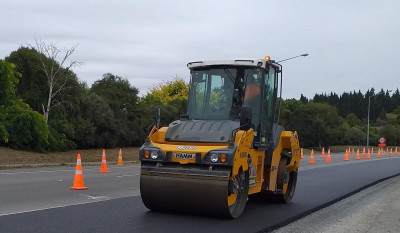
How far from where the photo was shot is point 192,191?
6.84m

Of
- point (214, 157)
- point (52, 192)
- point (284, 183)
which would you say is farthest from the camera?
point (52, 192)

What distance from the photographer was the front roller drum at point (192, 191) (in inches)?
265

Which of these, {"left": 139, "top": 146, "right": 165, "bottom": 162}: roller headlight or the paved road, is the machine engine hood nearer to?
{"left": 139, "top": 146, "right": 165, "bottom": 162}: roller headlight

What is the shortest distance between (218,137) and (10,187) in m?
6.44

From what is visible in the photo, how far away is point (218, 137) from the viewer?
7.25 m

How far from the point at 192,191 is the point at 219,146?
80 centimetres

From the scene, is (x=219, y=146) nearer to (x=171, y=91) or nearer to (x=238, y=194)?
(x=238, y=194)

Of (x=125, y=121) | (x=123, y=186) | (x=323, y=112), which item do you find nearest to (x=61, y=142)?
(x=125, y=121)

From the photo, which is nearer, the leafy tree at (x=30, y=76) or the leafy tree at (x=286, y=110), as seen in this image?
the leafy tree at (x=30, y=76)

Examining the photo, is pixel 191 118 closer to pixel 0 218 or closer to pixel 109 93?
pixel 0 218

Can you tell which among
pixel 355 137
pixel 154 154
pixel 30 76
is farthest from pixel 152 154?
pixel 355 137

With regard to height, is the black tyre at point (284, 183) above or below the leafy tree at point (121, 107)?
below

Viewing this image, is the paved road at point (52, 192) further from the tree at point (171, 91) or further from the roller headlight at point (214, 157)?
the tree at point (171, 91)

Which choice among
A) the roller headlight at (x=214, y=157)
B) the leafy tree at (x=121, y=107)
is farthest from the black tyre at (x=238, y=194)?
the leafy tree at (x=121, y=107)
